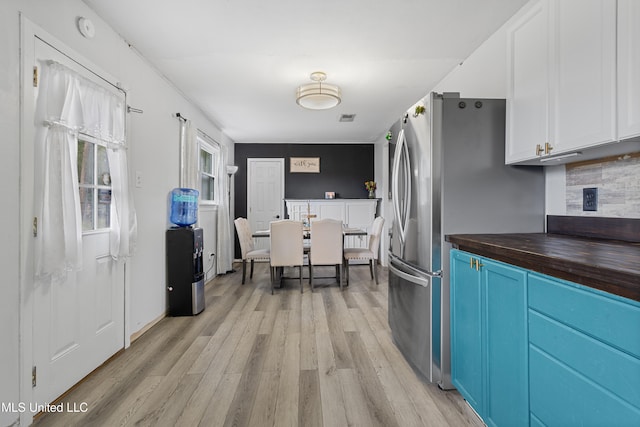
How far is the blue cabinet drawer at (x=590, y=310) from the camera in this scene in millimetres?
763

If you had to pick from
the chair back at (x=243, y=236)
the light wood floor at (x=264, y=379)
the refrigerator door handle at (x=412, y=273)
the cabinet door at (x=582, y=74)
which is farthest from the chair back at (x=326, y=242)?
the cabinet door at (x=582, y=74)

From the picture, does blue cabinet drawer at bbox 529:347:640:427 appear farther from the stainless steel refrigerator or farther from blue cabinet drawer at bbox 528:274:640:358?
the stainless steel refrigerator

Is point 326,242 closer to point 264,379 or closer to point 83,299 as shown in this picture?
point 264,379

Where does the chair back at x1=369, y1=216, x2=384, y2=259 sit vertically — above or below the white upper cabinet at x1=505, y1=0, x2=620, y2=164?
below

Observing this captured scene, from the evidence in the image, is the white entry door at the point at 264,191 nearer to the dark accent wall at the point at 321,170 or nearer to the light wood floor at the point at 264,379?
the dark accent wall at the point at 321,170

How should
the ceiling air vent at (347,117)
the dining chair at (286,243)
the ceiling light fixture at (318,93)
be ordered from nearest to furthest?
the ceiling light fixture at (318,93)
the dining chair at (286,243)
the ceiling air vent at (347,117)

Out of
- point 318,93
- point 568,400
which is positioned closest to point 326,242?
point 318,93

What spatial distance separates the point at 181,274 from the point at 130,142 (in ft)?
4.68

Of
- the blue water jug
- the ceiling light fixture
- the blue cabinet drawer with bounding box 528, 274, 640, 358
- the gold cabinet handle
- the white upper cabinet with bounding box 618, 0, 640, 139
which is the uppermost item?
the ceiling light fixture

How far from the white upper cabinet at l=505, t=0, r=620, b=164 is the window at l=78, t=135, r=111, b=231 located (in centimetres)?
277

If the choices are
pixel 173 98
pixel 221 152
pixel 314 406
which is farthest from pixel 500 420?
pixel 221 152

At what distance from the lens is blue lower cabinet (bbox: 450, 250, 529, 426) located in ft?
3.90

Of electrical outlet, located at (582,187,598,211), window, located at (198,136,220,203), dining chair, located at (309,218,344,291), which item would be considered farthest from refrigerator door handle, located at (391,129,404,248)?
window, located at (198,136,220,203)

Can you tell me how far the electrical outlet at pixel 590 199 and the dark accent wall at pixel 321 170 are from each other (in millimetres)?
4903
